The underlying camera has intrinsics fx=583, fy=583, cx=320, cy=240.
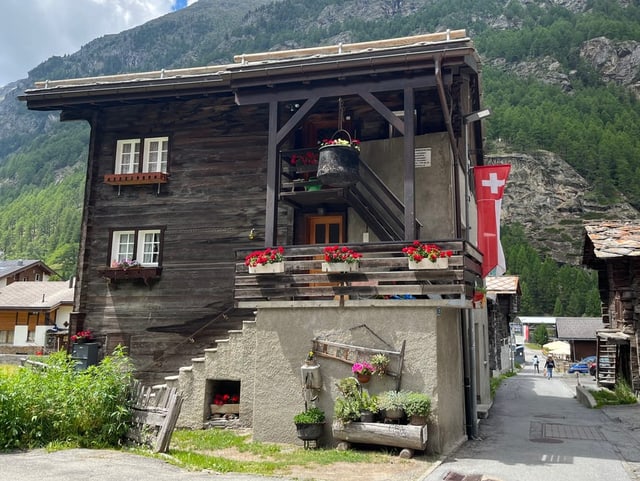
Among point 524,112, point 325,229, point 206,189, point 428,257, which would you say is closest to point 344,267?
point 428,257

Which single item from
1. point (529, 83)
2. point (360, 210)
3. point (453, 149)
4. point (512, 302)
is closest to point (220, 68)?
point (360, 210)

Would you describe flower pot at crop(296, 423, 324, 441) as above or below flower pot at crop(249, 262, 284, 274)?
below

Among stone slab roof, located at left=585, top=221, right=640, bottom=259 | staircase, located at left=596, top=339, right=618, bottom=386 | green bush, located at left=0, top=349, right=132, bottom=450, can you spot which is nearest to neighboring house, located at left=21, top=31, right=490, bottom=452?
green bush, located at left=0, top=349, right=132, bottom=450

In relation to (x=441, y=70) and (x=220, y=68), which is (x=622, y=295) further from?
(x=220, y=68)

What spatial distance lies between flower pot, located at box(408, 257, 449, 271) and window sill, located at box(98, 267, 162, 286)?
8.21 m

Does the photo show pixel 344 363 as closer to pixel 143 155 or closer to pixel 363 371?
pixel 363 371

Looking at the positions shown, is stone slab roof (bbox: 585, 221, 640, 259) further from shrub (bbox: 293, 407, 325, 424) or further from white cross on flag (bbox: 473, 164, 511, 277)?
shrub (bbox: 293, 407, 325, 424)

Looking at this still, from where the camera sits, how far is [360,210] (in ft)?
46.2

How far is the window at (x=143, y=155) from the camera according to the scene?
17375 millimetres

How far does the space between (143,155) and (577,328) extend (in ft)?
169

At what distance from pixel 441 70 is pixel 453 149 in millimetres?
2293

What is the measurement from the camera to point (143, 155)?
17484mm

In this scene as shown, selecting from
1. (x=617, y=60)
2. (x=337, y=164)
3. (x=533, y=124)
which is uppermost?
(x=617, y=60)

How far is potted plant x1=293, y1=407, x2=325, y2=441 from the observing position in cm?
1128
